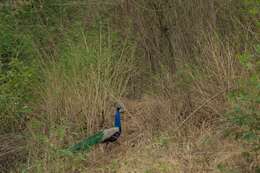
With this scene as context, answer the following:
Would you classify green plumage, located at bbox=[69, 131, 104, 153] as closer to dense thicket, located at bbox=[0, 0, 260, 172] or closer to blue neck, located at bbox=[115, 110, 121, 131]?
dense thicket, located at bbox=[0, 0, 260, 172]

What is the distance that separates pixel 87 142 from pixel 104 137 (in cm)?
31

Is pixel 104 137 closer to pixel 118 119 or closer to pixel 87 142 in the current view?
pixel 87 142

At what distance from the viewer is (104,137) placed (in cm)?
737


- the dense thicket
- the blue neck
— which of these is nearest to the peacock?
the blue neck

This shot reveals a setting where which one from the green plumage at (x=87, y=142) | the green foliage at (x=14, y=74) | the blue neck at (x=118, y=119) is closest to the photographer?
the green plumage at (x=87, y=142)

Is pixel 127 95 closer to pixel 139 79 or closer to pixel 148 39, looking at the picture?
pixel 139 79

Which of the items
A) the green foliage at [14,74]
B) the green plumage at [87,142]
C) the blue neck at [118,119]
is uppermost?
the green foliage at [14,74]

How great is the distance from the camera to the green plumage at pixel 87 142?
7.05 m

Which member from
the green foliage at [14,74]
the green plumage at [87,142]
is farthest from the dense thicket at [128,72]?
the green plumage at [87,142]

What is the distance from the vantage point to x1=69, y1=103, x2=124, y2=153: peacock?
23.2ft

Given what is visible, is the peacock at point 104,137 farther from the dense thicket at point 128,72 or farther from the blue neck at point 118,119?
the dense thicket at point 128,72

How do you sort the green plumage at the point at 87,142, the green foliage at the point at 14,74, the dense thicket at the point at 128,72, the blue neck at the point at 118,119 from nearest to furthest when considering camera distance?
1. the dense thicket at the point at 128,72
2. the green plumage at the point at 87,142
3. the blue neck at the point at 118,119
4. the green foliage at the point at 14,74

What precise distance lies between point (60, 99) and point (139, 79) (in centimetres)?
176

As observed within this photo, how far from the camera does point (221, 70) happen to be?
7.49 metres
